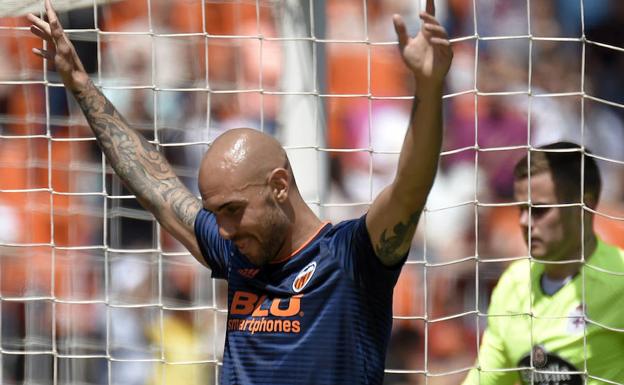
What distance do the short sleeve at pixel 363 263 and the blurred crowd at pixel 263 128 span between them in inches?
67.8

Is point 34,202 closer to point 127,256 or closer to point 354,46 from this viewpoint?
point 127,256

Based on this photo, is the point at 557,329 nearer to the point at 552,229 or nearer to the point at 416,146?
the point at 552,229

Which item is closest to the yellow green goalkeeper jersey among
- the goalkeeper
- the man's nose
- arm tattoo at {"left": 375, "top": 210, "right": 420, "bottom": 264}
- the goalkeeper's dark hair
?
the goalkeeper

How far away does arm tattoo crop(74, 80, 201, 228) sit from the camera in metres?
2.79

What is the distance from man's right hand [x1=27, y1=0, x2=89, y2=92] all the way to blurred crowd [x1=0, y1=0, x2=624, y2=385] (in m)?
1.22

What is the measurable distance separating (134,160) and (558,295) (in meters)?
1.40

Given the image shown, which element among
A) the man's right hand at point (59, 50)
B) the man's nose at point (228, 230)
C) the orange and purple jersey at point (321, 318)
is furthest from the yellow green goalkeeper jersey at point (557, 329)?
the man's right hand at point (59, 50)

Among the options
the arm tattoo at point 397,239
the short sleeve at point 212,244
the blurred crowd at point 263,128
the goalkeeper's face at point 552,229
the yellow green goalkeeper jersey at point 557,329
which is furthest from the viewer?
the blurred crowd at point 263,128

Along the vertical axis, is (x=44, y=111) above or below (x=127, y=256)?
above

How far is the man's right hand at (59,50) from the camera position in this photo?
2.74 metres

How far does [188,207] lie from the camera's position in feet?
9.04

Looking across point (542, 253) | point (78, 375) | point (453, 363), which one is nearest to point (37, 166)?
point (78, 375)

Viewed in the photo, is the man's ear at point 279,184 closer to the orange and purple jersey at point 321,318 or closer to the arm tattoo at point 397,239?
the orange and purple jersey at point 321,318

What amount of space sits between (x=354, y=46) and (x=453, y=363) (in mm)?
1287
